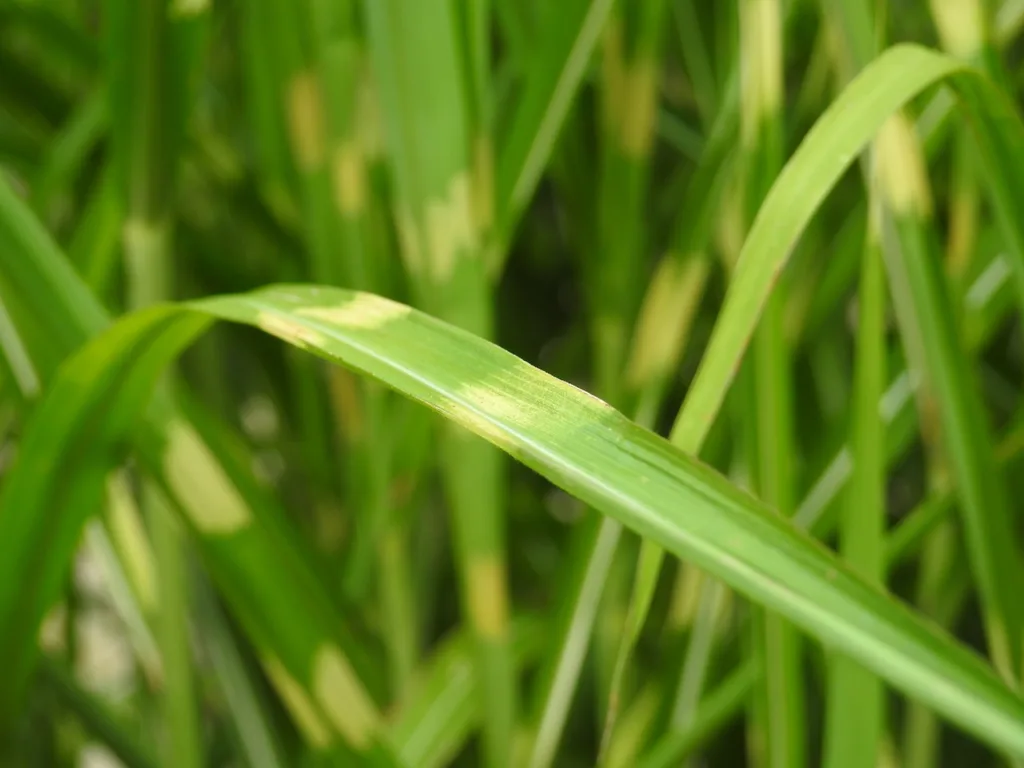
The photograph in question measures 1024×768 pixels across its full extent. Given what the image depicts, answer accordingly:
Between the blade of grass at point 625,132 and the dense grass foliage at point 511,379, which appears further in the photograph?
the blade of grass at point 625,132

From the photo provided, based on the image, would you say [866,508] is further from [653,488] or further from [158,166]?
[158,166]

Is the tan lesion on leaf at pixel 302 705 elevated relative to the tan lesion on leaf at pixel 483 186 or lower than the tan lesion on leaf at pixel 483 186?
lower

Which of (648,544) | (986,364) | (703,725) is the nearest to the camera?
(648,544)

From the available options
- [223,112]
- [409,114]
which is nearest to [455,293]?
[409,114]

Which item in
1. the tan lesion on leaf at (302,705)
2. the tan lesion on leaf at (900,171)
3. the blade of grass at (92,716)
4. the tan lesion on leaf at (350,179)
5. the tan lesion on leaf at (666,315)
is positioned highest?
the tan lesion on leaf at (900,171)

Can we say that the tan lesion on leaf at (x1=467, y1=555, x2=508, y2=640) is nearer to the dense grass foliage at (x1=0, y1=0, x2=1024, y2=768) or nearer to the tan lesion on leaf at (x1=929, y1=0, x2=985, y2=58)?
the dense grass foliage at (x1=0, y1=0, x2=1024, y2=768)

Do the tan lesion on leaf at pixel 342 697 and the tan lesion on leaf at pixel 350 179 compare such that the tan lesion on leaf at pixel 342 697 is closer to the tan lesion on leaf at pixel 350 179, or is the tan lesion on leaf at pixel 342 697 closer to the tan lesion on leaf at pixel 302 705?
the tan lesion on leaf at pixel 302 705

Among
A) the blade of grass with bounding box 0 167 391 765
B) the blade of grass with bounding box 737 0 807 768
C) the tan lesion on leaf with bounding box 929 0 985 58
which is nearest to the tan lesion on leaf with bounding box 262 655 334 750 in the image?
the blade of grass with bounding box 0 167 391 765

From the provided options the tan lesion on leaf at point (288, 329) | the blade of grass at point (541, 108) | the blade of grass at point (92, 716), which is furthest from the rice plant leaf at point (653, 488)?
the blade of grass at point (92, 716)

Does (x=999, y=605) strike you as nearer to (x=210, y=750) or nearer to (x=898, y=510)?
(x=898, y=510)
